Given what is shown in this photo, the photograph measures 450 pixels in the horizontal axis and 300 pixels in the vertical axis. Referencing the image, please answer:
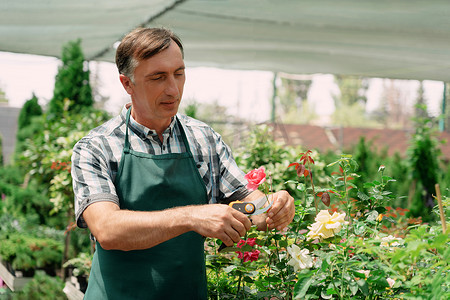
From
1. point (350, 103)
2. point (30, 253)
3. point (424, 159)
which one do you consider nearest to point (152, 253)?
point (30, 253)

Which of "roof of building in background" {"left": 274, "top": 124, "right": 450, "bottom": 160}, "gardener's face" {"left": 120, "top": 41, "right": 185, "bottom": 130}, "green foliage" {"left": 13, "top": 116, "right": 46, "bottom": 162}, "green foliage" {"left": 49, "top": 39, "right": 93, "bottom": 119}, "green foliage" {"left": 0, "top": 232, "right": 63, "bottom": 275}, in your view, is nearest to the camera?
"gardener's face" {"left": 120, "top": 41, "right": 185, "bottom": 130}

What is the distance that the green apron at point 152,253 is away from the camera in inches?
61.2

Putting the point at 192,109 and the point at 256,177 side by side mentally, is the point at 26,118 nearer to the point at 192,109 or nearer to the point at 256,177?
the point at 192,109

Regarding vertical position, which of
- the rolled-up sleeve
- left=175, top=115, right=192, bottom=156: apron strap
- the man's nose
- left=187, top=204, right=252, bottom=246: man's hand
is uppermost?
the man's nose

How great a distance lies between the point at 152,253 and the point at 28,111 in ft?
31.5

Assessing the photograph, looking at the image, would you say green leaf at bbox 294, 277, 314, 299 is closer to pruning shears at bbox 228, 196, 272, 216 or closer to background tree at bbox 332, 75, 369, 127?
pruning shears at bbox 228, 196, 272, 216

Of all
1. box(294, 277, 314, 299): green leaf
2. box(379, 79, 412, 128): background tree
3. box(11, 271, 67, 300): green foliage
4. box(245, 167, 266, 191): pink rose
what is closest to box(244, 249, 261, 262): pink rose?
box(245, 167, 266, 191): pink rose

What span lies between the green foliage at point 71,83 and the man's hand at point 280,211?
5911mm

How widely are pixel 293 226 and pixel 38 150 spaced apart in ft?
13.4

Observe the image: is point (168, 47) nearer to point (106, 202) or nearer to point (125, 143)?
point (125, 143)

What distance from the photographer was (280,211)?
1479 mm

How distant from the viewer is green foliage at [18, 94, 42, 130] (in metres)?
10.0

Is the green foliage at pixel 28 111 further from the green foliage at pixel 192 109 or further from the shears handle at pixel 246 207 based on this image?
the shears handle at pixel 246 207

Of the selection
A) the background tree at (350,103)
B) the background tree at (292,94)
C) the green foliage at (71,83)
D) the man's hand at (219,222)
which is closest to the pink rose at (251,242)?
the man's hand at (219,222)
